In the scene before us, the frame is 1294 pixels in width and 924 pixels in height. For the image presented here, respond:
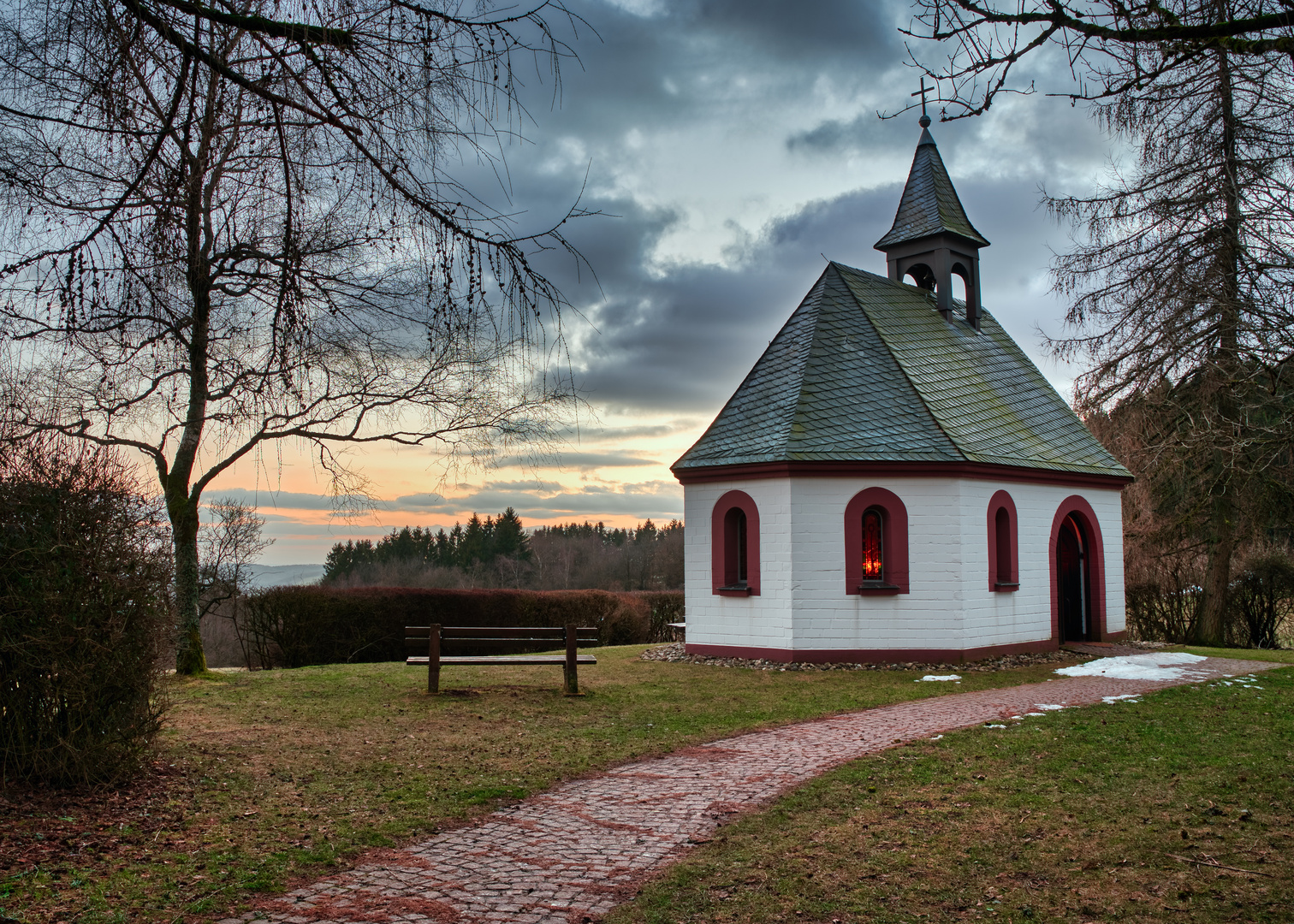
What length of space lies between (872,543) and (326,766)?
10517mm

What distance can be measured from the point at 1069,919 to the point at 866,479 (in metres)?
11.1

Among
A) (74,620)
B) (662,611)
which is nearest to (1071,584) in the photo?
(662,611)

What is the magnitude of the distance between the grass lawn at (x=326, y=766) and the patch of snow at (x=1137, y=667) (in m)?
0.81

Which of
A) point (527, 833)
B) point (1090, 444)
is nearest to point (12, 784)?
point (527, 833)

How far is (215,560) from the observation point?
76.9 ft

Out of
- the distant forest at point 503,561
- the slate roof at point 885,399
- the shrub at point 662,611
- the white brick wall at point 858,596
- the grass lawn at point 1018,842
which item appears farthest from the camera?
the distant forest at point 503,561

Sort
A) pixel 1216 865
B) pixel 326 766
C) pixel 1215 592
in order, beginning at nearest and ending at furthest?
pixel 1216 865
pixel 326 766
pixel 1215 592

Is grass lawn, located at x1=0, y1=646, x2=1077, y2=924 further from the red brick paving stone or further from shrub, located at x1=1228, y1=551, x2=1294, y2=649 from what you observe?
shrub, located at x1=1228, y1=551, x2=1294, y2=649

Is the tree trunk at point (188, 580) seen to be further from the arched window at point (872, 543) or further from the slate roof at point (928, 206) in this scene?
the slate roof at point (928, 206)

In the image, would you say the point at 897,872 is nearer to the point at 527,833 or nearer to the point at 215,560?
the point at 527,833

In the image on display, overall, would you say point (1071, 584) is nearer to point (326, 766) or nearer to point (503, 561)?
point (326, 766)

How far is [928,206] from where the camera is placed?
20391 mm

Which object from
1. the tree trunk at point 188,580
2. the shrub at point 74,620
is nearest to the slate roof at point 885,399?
the tree trunk at point 188,580

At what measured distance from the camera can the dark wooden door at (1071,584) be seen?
1811cm
